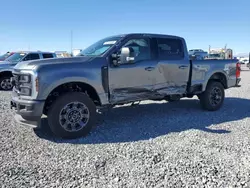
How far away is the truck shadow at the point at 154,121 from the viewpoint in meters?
4.82

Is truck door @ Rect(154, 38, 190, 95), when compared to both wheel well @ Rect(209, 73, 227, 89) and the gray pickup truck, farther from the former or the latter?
wheel well @ Rect(209, 73, 227, 89)

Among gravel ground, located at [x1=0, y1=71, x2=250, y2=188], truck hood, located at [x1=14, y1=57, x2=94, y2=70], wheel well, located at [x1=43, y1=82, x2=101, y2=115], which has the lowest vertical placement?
gravel ground, located at [x1=0, y1=71, x2=250, y2=188]

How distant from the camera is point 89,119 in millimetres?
4836

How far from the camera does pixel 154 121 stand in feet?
19.5

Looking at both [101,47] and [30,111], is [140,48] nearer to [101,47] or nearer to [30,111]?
[101,47]

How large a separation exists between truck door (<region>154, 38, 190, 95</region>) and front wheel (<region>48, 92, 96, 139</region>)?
1858mm

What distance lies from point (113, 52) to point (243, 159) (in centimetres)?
317

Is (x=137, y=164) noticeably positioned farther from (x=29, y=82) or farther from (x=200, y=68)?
(x=200, y=68)

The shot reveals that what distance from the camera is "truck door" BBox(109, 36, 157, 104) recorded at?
5.18 m

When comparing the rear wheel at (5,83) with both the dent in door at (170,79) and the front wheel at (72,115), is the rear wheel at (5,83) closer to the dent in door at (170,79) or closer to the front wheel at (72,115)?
the front wheel at (72,115)

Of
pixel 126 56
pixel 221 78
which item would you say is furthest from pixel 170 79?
pixel 221 78

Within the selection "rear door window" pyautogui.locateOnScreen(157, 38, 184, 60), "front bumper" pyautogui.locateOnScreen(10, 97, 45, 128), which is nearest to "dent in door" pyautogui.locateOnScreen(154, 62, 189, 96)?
"rear door window" pyautogui.locateOnScreen(157, 38, 184, 60)

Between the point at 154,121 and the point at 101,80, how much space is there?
6.00ft

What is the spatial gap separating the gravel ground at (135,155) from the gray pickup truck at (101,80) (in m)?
0.50
